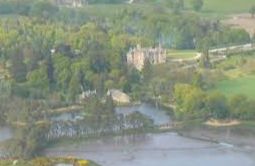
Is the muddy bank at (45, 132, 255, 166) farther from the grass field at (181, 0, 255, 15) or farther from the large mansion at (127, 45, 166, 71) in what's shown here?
the grass field at (181, 0, 255, 15)

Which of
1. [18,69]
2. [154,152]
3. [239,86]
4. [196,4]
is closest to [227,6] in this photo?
[196,4]

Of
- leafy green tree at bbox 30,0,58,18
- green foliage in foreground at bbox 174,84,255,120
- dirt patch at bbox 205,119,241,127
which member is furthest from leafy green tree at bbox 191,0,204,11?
dirt patch at bbox 205,119,241,127

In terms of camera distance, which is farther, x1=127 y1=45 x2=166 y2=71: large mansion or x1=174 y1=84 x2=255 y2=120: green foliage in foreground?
x1=127 y1=45 x2=166 y2=71: large mansion

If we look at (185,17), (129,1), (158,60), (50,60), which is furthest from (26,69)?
(129,1)

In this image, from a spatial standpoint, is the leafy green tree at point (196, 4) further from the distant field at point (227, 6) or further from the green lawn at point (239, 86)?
the green lawn at point (239, 86)

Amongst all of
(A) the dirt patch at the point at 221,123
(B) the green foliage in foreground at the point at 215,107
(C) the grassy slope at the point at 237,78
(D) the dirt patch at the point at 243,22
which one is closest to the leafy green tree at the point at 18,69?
(B) the green foliage in foreground at the point at 215,107

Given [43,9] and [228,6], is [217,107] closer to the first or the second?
[43,9]
